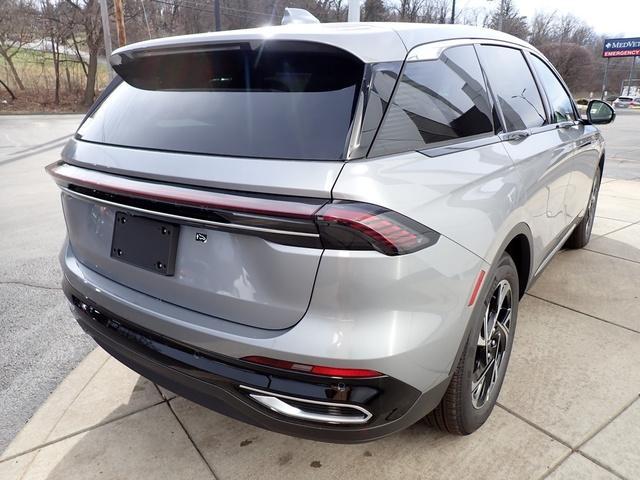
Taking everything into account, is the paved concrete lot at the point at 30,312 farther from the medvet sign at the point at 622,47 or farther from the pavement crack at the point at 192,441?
the medvet sign at the point at 622,47

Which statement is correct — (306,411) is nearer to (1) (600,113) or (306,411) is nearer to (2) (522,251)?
(2) (522,251)

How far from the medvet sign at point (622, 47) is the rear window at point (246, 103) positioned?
7846cm

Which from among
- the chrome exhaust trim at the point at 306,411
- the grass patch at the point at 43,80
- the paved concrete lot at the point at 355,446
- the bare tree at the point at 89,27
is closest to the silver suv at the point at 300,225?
the chrome exhaust trim at the point at 306,411

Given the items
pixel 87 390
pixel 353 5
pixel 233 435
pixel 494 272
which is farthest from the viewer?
pixel 353 5

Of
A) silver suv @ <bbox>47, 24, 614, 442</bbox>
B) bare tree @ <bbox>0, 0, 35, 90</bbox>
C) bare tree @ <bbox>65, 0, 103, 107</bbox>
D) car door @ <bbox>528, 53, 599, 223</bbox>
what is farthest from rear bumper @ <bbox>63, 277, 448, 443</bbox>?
bare tree @ <bbox>0, 0, 35, 90</bbox>

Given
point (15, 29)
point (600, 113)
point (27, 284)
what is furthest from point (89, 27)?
point (600, 113)

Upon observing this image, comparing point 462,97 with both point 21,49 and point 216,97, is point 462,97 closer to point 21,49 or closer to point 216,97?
point 216,97

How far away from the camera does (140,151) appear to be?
191 cm

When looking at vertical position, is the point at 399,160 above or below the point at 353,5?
below

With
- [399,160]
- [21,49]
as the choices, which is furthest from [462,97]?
[21,49]

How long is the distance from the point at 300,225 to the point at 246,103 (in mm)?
608

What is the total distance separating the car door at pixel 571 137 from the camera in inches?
131

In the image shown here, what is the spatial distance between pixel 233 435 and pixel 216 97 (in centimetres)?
155

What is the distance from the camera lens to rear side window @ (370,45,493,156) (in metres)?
1.74
